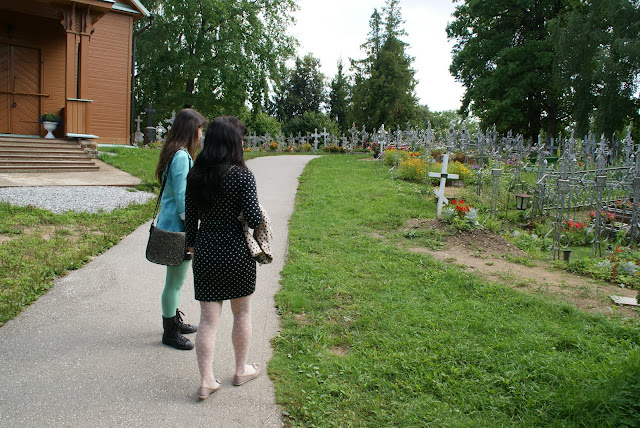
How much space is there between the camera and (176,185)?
367 centimetres

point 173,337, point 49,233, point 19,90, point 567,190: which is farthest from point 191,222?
point 19,90

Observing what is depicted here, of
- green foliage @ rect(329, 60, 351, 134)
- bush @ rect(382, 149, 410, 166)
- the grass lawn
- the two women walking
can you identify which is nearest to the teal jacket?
the two women walking

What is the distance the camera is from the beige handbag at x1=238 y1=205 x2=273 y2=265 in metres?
3.17

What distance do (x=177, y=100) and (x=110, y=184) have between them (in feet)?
69.6

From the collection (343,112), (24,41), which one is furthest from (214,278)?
(343,112)

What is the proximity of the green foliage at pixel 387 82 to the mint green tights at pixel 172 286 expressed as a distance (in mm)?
38485

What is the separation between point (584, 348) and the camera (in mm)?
3916

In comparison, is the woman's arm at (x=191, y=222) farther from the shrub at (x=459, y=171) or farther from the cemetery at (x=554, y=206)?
the shrub at (x=459, y=171)

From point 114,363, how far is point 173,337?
477 mm

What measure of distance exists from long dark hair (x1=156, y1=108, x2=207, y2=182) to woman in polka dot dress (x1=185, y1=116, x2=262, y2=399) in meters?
0.70

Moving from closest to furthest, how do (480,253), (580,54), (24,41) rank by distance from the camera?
(480,253)
(24,41)
(580,54)

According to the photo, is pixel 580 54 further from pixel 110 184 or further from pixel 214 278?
pixel 214 278

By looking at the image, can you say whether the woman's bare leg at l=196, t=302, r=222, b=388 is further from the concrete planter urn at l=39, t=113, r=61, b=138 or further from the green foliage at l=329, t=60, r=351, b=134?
the green foliage at l=329, t=60, r=351, b=134

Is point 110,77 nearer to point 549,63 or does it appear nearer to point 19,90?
point 19,90
